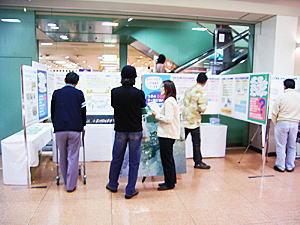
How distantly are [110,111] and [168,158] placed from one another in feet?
6.19

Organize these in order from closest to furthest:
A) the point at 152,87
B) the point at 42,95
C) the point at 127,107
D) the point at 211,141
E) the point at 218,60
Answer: the point at 127,107 < the point at 42,95 < the point at 152,87 < the point at 211,141 < the point at 218,60

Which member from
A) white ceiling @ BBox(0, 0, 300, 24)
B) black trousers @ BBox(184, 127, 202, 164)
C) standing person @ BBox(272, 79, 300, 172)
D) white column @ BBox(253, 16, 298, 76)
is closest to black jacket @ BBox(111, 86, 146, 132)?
black trousers @ BBox(184, 127, 202, 164)

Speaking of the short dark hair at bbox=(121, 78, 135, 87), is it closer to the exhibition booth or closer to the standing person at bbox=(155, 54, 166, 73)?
the exhibition booth

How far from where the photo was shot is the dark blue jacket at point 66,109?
3.01 m

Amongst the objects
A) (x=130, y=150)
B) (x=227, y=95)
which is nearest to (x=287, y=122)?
(x=227, y=95)

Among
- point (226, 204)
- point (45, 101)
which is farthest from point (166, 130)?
point (45, 101)

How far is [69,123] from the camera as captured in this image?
303cm

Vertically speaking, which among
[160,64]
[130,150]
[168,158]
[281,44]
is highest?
[281,44]

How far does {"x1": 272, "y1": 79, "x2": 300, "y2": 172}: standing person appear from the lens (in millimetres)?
3912

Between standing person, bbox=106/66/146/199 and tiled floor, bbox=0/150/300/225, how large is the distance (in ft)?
1.32

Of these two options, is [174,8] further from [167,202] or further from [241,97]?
[167,202]

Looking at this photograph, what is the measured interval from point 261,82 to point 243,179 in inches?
63.6

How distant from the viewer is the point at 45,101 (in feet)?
12.6

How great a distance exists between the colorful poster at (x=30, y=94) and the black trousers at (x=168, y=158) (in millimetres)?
1832
